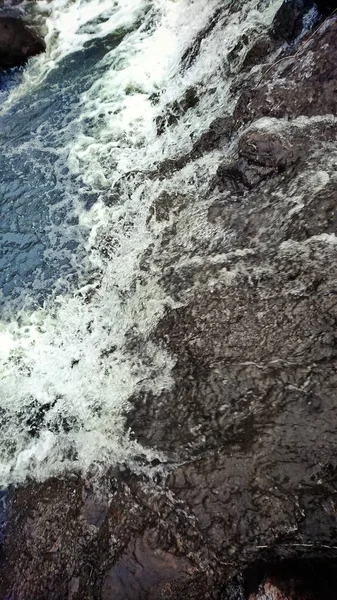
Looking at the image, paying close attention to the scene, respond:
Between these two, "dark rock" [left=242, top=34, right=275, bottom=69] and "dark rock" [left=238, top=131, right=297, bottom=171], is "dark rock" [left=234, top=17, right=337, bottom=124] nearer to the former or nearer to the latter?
"dark rock" [left=238, top=131, right=297, bottom=171]

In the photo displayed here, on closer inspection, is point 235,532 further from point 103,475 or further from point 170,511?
point 103,475

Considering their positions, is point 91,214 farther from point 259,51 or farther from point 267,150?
point 259,51

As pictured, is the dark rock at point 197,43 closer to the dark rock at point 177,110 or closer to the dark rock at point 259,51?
the dark rock at point 177,110

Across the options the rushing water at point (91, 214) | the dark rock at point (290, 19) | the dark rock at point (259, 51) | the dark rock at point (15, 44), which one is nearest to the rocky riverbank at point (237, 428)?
the rushing water at point (91, 214)

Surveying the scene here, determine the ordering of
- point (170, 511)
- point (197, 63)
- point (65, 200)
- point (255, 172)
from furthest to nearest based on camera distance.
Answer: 1. point (197, 63)
2. point (65, 200)
3. point (255, 172)
4. point (170, 511)

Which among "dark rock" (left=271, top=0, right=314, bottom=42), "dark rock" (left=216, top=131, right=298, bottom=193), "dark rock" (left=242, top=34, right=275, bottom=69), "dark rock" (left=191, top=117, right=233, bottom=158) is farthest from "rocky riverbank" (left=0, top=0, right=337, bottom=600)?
"dark rock" (left=242, top=34, right=275, bottom=69)

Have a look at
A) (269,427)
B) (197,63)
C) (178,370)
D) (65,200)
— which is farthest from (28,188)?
(269,427)
